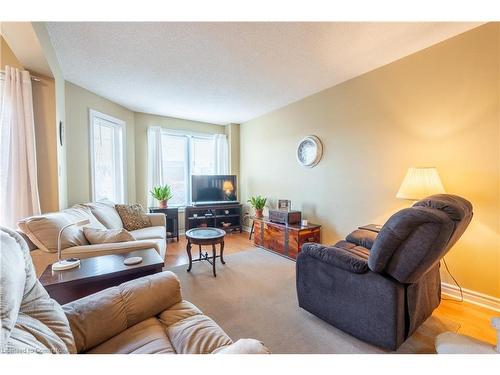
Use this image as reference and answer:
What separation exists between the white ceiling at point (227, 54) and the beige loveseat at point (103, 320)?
200 centimetres

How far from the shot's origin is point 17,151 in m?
2.15

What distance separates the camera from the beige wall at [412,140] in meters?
2.06

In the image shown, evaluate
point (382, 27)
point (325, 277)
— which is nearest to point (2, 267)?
point (325, 277)

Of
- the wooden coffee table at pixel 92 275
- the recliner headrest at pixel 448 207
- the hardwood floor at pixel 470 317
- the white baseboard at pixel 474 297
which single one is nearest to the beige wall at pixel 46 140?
the wooden coffee table at pixel 92 275

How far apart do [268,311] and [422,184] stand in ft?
6.24

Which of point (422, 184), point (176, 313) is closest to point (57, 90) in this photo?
point (176, 313)

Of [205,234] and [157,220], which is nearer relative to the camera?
[205,234]

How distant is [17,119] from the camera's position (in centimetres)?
214

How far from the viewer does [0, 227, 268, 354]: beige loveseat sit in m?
0.73

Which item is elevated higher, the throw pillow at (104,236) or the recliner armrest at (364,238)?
the throw pillow at (104,236)

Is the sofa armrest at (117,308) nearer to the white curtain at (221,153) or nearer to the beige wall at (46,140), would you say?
the beige wall at (46,140)

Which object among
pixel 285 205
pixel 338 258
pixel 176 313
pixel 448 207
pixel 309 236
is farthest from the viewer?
pixel 285 205

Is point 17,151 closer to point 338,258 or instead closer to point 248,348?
point 248,348
